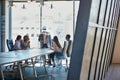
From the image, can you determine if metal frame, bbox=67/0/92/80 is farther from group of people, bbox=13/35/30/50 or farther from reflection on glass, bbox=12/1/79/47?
reflection on glass, bbox=12/1/79/47

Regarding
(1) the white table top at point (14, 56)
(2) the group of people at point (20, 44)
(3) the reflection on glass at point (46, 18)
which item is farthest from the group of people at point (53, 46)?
(3) the reflection on glass at point (46, 18)

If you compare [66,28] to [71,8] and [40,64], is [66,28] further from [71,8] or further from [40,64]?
[40,64]

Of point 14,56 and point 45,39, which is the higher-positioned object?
point 14,56

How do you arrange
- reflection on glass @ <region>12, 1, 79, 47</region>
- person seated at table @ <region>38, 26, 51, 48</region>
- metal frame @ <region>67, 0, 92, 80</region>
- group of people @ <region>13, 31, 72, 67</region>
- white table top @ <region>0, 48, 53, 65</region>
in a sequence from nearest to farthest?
metal frame @ <region>67, 0, 92, 80</region> < white table top @ <region>0, 48, 53, 65</region> < group of people @ <region>13, 31, 72, 67</region> < person seated at table @ <region>38, 26, 51, 48</region> < reflection on glass @ <region>12, 1, 79, 47</region>

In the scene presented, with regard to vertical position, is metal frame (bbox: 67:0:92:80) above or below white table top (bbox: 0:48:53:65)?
above

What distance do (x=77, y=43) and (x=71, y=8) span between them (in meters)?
9.58

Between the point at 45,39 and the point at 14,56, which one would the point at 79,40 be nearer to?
the point at 14,56

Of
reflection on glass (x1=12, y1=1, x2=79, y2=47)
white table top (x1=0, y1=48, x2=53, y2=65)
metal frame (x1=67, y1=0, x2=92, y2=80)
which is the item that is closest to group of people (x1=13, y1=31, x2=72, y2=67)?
white table top (x1=0, y1=48, x2=53, y2=65)

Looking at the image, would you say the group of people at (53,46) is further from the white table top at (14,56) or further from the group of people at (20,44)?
the white table top at (14,56)

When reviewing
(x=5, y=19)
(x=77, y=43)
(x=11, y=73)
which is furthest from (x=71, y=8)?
(x=77, y=43)

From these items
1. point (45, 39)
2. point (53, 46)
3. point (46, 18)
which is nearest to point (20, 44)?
point (53, 46)

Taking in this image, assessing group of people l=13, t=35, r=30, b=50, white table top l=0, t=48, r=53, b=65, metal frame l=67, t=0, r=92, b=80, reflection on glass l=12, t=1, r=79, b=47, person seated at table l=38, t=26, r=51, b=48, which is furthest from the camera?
reflection on glass l=12, t=1, r=79, b=47

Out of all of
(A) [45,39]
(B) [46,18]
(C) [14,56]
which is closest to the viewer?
(C) [14,56]

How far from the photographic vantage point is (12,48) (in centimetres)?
877
